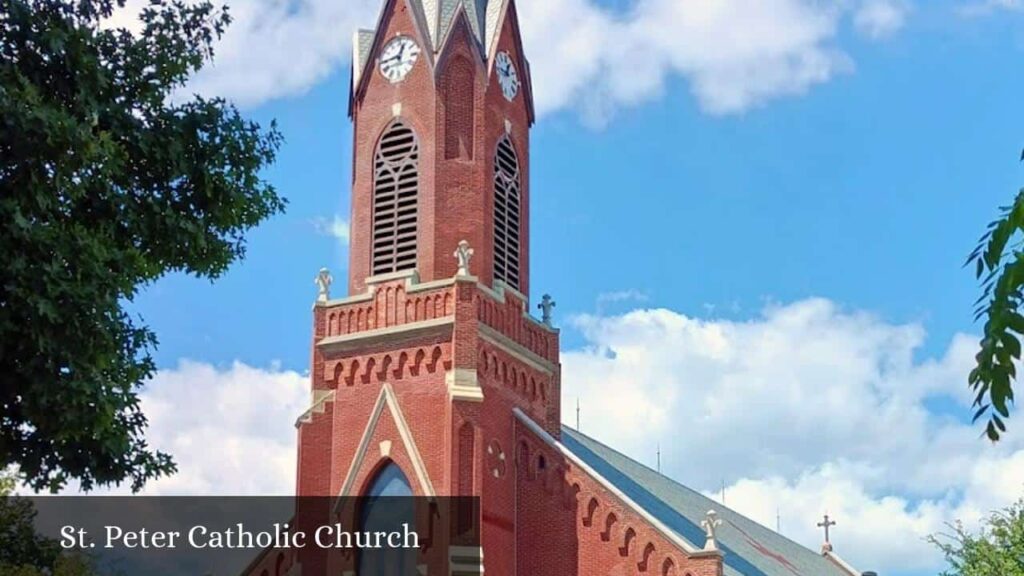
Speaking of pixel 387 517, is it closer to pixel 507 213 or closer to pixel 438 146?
pixel 507 213

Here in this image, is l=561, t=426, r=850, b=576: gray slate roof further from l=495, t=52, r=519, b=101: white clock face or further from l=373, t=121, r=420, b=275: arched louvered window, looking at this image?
l=495, t=52, r=519, b=101: white clock face

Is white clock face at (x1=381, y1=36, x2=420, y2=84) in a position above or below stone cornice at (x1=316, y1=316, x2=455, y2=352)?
above

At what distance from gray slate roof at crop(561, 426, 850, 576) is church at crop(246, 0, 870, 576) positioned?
14.9 inches

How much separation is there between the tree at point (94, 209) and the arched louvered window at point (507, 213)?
64.8ft

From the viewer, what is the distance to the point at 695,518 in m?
42.3

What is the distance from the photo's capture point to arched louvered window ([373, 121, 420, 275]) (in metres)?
35.4

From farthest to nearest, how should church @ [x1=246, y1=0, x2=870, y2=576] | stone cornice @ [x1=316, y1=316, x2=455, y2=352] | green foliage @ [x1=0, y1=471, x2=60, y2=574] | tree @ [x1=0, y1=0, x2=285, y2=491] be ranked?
stone cornice @ [x1=316, y1=316, x2=455, y2=352] < church @ [x1=246, y1=0, x2=870, y2=576] < green foliage @ [x1=0, y1=471, x2=60, y2=574] < tree @ [x1=0, y1=0, x2=285, y2=491]

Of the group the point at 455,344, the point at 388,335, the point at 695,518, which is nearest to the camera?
the point at 455,344

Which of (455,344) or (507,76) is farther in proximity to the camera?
(507,76)

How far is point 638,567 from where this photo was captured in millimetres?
32344

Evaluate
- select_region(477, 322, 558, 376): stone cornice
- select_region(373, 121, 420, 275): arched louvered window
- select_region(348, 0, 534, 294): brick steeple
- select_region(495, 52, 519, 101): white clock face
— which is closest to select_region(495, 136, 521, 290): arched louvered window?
select_region(348, 0, 534, 294): brick steeple

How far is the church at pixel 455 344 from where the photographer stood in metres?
32.9

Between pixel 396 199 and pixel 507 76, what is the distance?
5201 millimetres

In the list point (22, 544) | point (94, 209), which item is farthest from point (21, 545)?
point (94, 209)
